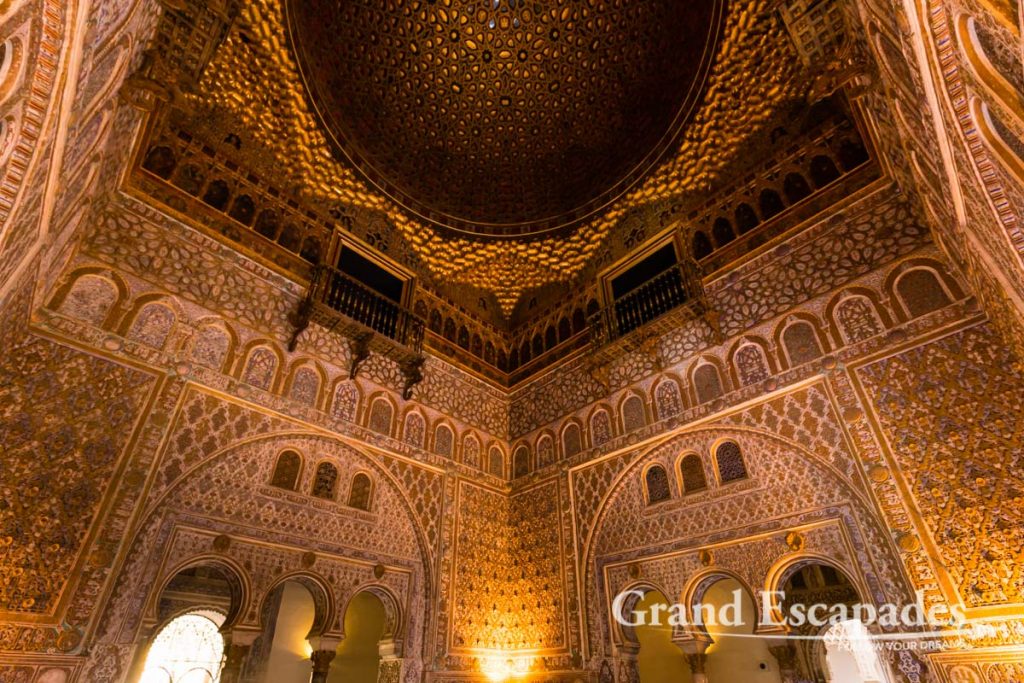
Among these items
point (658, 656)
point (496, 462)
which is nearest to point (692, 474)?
point (496, 462)

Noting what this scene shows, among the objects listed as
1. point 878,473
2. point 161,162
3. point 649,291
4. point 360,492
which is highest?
point 161,162

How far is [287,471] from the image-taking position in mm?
5684

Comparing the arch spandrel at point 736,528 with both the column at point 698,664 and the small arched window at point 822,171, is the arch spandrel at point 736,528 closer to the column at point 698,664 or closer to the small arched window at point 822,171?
the column at point 698,664

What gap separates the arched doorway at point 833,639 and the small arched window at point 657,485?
3.88 meters

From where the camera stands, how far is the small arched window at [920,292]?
15.3 ft

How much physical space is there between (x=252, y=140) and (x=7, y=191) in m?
5.25

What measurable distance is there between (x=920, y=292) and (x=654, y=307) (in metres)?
3.00

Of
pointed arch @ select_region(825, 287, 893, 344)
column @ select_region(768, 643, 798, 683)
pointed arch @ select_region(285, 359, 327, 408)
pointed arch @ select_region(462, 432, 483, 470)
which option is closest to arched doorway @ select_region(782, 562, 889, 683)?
column @ select_region(768, 643, 798, 683)

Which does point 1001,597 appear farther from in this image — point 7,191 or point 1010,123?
point 7,191

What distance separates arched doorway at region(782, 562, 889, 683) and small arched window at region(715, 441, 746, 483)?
4009 millimetres

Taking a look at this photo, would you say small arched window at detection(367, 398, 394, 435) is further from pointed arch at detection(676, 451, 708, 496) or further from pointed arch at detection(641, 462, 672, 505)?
pointed arch at detection(676, 451, 708, 496)

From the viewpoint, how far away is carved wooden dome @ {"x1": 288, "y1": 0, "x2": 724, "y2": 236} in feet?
23.5

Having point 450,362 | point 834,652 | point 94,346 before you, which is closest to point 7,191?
point 94,346

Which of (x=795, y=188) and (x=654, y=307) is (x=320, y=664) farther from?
(x=795, y=188)
